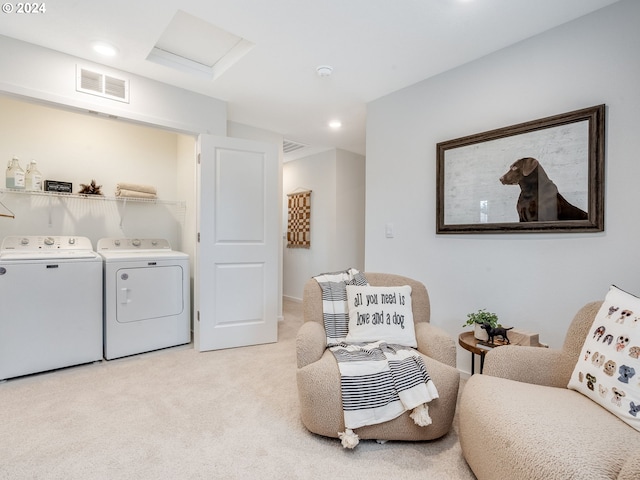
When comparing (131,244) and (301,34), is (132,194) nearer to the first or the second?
(131,244)

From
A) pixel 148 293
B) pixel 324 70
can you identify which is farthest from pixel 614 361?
pixel 148 293

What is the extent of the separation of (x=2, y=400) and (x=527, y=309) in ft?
11.2

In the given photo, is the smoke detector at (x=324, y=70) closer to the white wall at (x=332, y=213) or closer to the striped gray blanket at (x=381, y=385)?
the striped gray blanket at (x=381, y=385)

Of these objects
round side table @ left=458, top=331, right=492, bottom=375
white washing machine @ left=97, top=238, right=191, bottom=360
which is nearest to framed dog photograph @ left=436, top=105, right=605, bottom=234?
round side table @ left=458, top=331, right=492, bottom=375

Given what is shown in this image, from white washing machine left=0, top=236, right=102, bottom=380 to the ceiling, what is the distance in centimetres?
157

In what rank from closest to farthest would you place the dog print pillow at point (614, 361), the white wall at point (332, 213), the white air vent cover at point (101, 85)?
the dog print pillow at point (614, 361) → the white air vent cover at point (101, 85) → the white wall at point (332, 213)

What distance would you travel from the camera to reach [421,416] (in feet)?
5.01

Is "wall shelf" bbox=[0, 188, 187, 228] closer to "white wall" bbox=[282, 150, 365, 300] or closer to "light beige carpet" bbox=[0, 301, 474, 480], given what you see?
"light beige carpet" bbox=[0, 301, 474, 480]

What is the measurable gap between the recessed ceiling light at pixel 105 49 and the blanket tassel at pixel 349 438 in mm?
2896

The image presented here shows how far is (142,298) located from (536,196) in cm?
321

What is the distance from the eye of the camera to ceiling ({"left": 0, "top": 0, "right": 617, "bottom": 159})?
188 centimetres

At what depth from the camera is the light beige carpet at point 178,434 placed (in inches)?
57.1

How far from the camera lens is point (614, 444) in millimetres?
1016

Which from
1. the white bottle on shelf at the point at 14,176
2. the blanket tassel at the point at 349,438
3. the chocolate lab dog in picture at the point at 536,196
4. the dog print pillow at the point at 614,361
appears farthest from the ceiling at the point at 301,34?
the blanket tassel at the point at 349,438
